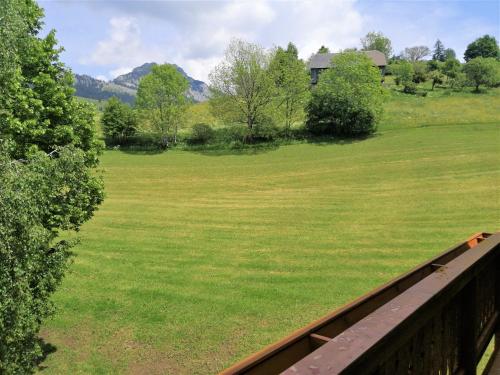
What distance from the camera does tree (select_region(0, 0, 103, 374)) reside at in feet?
19.0

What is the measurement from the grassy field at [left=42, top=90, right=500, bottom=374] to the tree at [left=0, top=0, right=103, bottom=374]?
3020 millimetres

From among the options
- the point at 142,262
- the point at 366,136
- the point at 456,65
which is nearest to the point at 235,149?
the point at 366,136

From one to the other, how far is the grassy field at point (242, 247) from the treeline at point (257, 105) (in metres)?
10.9

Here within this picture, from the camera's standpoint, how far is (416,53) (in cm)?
11431

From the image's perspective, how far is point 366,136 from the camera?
1631 inches

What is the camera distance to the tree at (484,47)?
99.3 m

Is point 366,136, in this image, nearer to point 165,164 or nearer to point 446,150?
point 446,150

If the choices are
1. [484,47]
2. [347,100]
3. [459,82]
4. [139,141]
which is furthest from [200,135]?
[484,47]

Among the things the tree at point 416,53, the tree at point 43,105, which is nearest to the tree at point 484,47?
the tree at point 416,53

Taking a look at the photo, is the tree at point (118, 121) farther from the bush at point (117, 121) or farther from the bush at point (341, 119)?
the bush at point (341, 119)

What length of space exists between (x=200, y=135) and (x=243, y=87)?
7731 mm

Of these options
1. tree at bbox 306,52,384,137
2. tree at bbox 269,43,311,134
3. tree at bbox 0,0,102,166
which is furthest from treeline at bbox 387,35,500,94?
tree at bbox 0,0,102,166

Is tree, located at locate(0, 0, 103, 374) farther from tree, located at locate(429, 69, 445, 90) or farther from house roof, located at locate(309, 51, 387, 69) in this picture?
tree, located at locate(429, 69, 445, 90)

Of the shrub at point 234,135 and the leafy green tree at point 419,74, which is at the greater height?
the leafy green tree at point 419,74
